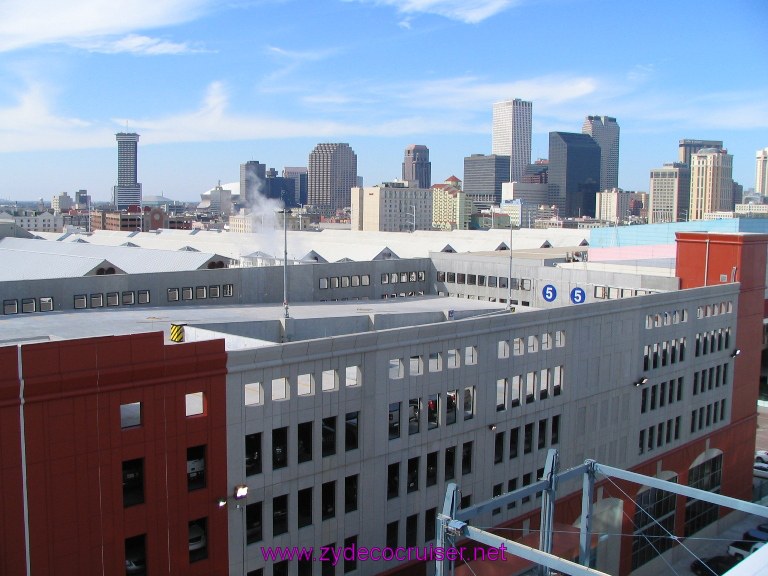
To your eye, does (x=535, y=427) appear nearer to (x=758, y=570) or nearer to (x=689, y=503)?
(x=689, y=503)

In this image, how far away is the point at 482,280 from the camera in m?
56.2

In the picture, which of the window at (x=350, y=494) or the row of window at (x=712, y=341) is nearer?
the window at (x=350, y=494)

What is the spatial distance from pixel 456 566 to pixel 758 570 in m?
23.1

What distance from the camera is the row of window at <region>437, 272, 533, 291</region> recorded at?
2152 inches

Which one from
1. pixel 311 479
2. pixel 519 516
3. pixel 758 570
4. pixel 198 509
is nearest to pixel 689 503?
pixel 519 516

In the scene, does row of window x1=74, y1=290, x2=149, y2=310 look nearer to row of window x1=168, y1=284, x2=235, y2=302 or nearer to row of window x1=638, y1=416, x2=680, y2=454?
row of window x1=168, y1=284, x2=235, y2=302

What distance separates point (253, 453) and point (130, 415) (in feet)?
12.4

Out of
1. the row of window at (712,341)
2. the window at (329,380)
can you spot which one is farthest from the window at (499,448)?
the row of window at (712,341)

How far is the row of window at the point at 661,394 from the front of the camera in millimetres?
39750

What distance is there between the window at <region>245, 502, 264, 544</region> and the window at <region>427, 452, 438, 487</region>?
706cm

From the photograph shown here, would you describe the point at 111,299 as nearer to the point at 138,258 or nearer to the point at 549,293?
the point at 549,293

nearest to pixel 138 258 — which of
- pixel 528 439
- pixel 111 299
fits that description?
pixel 111 299

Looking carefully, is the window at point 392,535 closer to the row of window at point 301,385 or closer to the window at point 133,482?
the row of window at point 301,385

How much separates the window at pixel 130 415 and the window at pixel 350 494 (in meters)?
7.34
